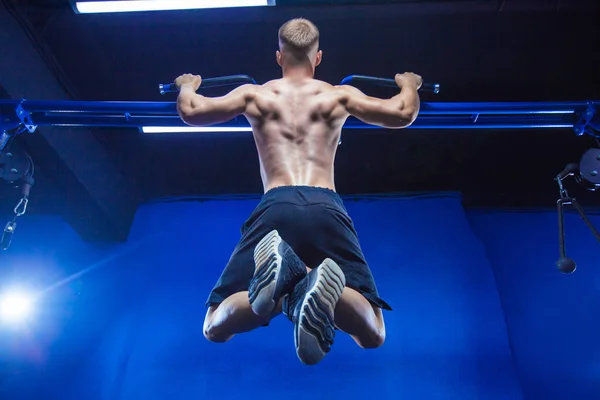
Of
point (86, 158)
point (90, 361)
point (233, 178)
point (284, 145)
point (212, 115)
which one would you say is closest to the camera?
point (284, 145)

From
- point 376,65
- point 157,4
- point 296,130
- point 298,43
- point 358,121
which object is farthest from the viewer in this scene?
point 376,65

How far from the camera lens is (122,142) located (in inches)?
172

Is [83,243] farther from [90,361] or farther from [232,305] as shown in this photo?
[232,305]

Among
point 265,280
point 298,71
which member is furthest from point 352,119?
point 265,280

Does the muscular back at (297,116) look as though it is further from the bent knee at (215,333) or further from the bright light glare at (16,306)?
the bright light glare at (16,306)

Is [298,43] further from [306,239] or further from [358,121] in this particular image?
[306,239]

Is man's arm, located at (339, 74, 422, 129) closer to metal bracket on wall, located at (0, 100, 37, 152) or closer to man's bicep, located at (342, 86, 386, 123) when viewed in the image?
man's bicep, located at (342, 86, 386, 123)

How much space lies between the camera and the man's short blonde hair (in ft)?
7.26

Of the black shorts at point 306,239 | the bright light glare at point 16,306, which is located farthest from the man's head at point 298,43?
the bright light glare at point 16,306

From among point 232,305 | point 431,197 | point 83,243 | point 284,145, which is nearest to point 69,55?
point 83,243

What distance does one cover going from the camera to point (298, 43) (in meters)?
2.21

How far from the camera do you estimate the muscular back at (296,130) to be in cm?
193

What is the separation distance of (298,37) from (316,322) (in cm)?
132

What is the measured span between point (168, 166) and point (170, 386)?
6.41 ft
